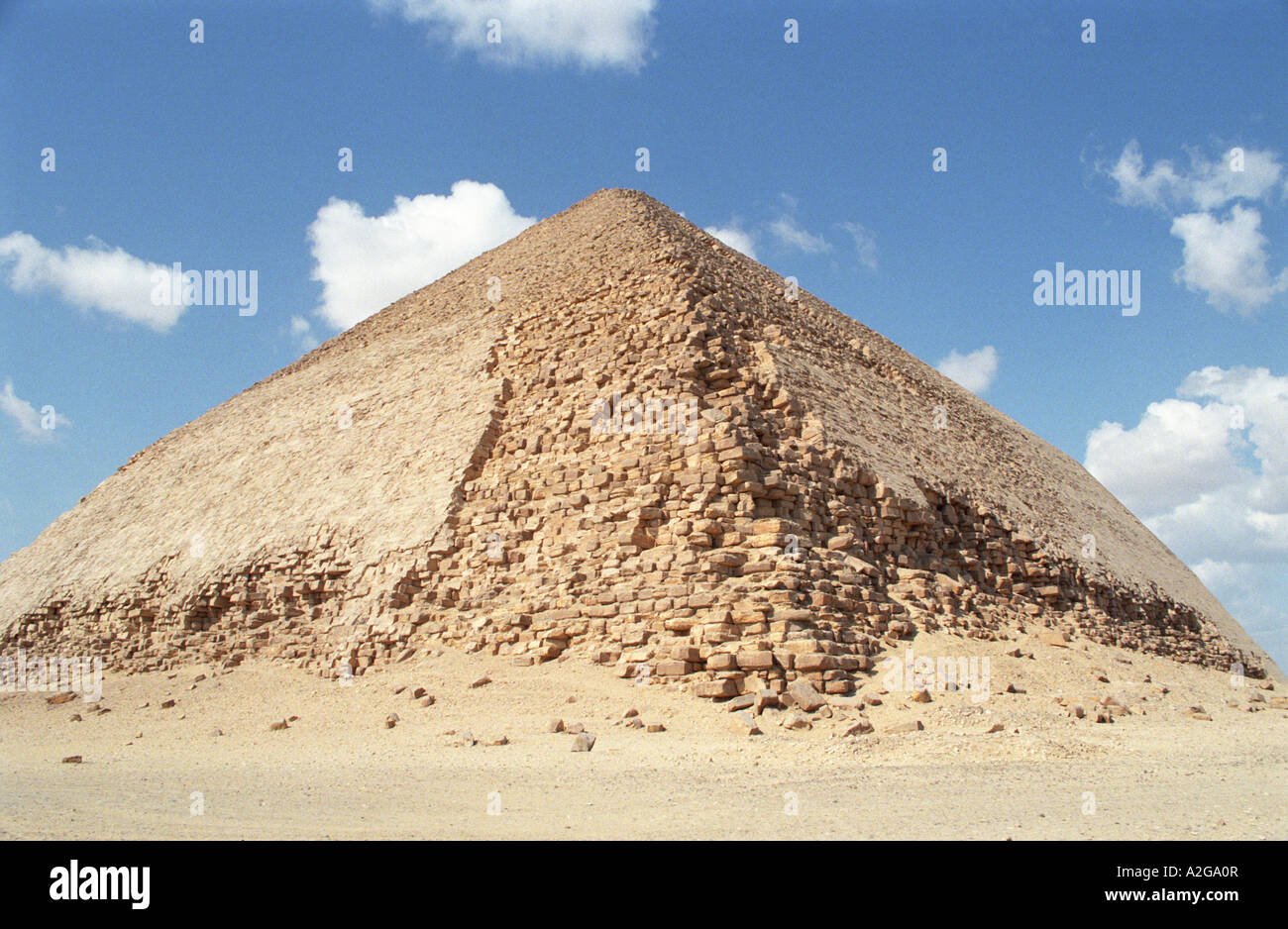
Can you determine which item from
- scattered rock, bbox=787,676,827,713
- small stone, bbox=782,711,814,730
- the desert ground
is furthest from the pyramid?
small stone, bbox=782,711,814,730

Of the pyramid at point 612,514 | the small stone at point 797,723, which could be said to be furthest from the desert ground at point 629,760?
the pyramid at point 612,514

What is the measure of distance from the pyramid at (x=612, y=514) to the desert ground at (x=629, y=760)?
93 centimetres

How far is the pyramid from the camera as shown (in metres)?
14.1

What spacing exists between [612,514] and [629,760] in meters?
5.71

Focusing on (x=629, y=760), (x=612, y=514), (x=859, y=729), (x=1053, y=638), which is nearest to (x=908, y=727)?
(x=859, y=729)

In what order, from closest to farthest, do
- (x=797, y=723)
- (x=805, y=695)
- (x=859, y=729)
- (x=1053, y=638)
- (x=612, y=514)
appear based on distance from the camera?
1. (x=859, y=729)
2. (x=797, y=723)
3. (x=805, y=695)
4. (x=612, y=514)
5. (x=1053, y=638)

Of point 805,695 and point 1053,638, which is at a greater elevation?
point 1053,638

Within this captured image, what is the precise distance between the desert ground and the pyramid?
36.5 inches

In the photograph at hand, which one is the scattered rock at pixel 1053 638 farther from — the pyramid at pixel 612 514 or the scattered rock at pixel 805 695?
the scattered rock at pixel 805 695

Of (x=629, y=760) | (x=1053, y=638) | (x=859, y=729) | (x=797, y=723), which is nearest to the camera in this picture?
(x=629, y=760)

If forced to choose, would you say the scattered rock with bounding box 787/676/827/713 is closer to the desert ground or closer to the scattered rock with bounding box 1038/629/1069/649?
the desert ground

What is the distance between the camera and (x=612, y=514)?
50.0 ft

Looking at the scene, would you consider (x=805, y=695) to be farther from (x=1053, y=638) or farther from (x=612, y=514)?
(x=1053, y=638)

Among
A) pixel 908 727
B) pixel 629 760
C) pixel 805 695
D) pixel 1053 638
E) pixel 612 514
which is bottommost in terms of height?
pixel 629 760
